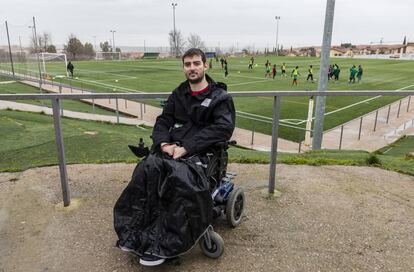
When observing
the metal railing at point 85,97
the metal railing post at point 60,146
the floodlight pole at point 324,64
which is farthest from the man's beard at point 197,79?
the floodlight pole at point 324,64

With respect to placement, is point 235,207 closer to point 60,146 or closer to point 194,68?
point 194,68

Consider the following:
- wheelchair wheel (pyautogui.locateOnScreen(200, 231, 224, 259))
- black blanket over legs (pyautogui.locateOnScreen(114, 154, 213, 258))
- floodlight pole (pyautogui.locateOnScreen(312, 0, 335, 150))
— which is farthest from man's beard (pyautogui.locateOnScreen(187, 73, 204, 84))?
floodlight pole (pyautogui.locateOnScreen(312, 0, 335, 150))

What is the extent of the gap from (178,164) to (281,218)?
58.3 inches

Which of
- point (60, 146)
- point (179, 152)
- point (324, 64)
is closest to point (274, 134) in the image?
point (179, 152)

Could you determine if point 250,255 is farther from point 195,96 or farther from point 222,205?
point 195,96

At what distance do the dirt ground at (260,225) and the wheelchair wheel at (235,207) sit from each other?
10 centimetres

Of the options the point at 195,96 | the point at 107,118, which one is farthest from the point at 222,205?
the point at 107,118

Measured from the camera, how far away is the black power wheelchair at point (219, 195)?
298 centimetres

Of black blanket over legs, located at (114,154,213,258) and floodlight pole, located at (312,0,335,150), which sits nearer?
black blanket over legs, located at (114,154,213,258)

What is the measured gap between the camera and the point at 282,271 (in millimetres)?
2844

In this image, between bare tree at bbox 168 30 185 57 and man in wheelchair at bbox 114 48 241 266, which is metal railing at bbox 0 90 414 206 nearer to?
man in wheelchair at bbox 114 48 241 266

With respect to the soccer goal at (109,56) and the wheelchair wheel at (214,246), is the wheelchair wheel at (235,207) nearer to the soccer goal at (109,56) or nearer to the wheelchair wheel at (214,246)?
the wheelchair wheel at (214,246)

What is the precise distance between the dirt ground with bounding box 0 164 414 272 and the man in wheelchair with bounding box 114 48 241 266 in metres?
0.33

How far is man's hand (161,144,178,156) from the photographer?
304 cm
